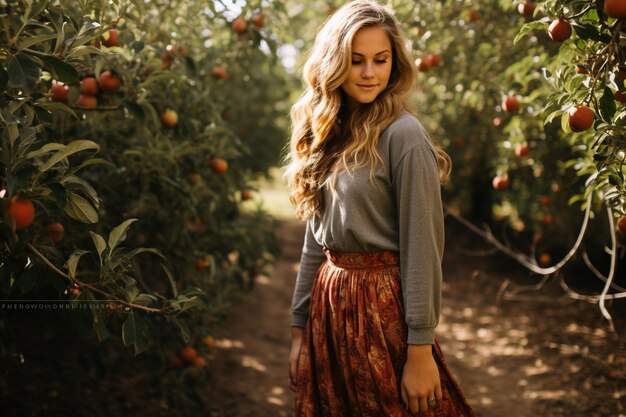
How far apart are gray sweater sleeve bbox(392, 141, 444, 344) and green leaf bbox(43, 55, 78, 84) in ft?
2.96

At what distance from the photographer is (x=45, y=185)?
1467 millimetres

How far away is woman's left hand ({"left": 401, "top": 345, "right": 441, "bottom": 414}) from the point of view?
1.49 metres

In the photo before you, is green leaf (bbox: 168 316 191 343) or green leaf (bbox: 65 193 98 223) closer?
green leaf (bbox: 65 193 98 223)

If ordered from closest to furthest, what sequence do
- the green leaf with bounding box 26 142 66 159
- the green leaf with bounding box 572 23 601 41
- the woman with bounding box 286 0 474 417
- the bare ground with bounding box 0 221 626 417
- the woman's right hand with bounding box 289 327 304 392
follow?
the green leaf with bounding box 26 142 66 159 → the woman with bounding box 286 0 474 417 → the green leaf with bounding box 572 23 601 41 → the woman's right hand with bounding box 289 327 304 392 → the bare ground with bounding box 0 221 626 417

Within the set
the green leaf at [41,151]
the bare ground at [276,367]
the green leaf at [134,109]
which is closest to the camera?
the green leaf at [41,151]

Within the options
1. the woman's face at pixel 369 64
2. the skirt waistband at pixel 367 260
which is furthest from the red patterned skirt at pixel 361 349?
the woman's face at pixel 369 64

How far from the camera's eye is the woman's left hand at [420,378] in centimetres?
149

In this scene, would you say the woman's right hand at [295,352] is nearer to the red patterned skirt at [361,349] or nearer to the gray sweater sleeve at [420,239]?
the red patterned skirt at [361,349]

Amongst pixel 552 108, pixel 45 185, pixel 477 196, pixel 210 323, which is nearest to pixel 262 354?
pixel 210 323

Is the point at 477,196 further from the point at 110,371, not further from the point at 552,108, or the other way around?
the point at 110,371

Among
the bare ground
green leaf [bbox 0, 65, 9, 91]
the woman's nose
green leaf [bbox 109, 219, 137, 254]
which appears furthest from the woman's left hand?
the bare ground

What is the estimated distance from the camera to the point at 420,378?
58.7 inches

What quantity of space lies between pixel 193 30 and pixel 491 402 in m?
2.71

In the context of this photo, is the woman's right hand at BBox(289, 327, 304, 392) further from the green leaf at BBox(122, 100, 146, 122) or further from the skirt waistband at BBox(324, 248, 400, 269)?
the green leaf at BBox(122, 100, 146, 122)
